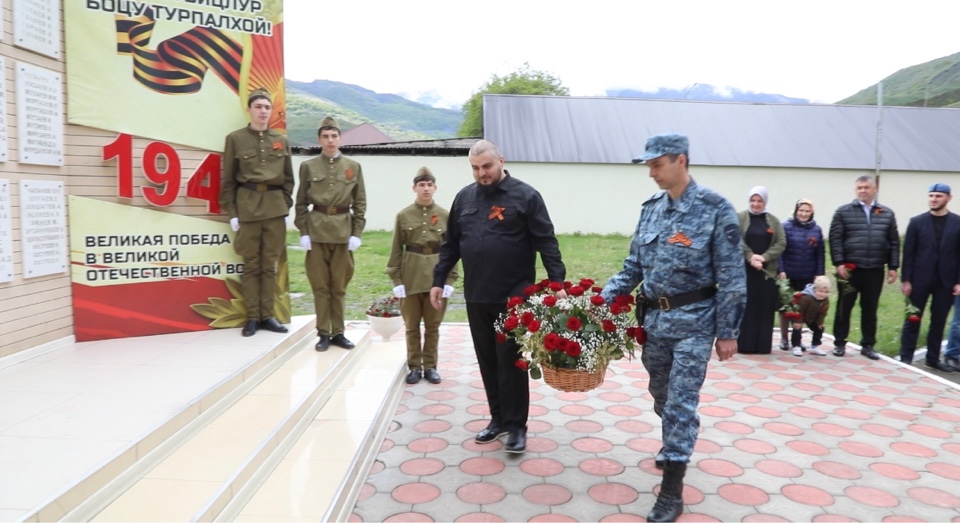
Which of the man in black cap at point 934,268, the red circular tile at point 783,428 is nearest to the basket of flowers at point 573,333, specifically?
the red circular tile at point 783,428

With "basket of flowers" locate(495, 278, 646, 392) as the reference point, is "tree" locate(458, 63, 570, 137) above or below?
above

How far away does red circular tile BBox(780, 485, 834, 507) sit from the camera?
3.29 meters

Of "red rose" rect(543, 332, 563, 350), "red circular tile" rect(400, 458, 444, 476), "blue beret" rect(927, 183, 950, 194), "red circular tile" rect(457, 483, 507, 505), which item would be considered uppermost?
"blue beret" rect(927, 183, 950, 194)

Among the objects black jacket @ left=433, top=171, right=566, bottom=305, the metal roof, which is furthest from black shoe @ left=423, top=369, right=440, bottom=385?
the metal roof

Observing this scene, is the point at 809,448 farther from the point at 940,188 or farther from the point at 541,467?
the point at 940,188

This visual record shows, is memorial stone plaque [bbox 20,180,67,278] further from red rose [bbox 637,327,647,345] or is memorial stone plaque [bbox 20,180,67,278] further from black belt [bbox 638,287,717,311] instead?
black belt [bbox 638,287,717,311]

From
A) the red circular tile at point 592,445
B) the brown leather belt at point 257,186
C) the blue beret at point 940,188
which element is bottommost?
the red circular tile at point 592,445

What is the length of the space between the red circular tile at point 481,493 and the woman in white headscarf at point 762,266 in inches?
159

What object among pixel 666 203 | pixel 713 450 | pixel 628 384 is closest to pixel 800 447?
pixel 713 450

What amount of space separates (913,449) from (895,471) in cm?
48

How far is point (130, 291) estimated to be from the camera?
16.3 feet

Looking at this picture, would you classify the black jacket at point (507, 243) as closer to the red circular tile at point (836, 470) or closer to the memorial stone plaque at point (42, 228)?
the red circular tile at point (836, 470)

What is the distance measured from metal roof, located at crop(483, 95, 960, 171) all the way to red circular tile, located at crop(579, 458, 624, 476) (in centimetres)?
1847

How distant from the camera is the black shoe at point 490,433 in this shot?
4027 millimetres
